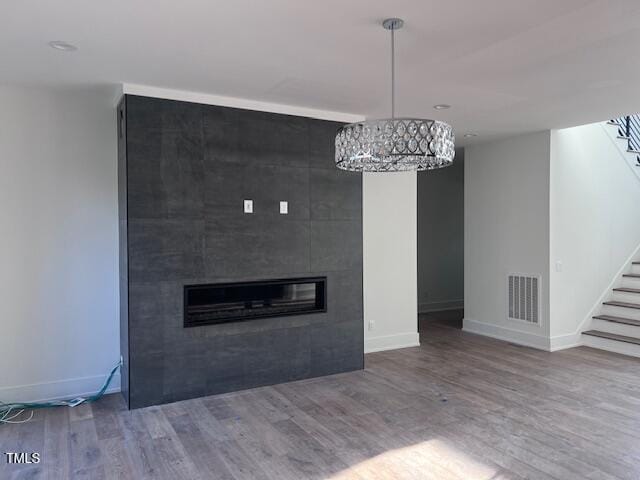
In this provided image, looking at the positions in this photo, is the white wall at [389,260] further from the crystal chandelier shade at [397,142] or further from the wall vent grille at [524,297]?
the crystal chandelier shade at [397,142]

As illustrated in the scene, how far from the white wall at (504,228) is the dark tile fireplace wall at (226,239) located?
230 cm

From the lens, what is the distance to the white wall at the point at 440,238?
25.9 feet

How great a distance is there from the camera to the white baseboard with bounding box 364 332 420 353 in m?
5.35

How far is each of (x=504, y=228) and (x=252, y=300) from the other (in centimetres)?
352

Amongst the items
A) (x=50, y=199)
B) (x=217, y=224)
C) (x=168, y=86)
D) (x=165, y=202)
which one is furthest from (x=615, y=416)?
(x=50, y=199)

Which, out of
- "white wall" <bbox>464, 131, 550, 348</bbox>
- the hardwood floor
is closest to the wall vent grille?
"white wall" <bbox>464, 131, 550, 348</bbox>

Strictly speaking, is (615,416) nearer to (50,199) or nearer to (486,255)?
(486,255)

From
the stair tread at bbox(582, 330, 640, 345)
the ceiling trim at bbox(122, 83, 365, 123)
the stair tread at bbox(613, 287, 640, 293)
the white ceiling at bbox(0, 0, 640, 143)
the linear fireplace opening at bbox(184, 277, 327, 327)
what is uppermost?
the white ceiling at bbox(0, 0, 640, 143)

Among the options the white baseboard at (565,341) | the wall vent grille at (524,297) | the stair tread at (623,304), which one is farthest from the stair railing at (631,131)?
the white baseboard at (565,341)

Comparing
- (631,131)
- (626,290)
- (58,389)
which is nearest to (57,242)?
(58,389)

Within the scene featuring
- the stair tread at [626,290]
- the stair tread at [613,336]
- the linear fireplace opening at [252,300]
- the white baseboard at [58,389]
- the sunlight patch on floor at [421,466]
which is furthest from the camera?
the stair tread at [626,290]

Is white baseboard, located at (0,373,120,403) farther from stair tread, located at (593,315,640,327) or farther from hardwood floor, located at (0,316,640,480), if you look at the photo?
stair tread, located at (593,315,640,327)

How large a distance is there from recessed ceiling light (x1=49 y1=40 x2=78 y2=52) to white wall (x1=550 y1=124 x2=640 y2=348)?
4.96 m

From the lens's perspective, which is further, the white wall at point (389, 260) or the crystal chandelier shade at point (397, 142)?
the white wall at point (389, 260)
